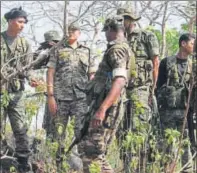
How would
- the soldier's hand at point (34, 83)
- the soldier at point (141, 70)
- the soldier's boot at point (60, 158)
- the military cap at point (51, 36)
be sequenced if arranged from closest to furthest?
the soldier's hand at point (34, 83)
the soldier's boot at point (60, 158)
the soldier at point (141, 70)
the military cap at point (51, 36)

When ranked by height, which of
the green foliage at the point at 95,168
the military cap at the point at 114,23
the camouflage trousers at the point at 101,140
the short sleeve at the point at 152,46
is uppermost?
the military cap at the point at 114,23

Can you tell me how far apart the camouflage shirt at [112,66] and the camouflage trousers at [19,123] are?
122 cm

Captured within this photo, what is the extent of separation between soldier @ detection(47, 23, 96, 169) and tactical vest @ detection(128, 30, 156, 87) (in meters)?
0.62

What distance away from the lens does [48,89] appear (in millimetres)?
6332

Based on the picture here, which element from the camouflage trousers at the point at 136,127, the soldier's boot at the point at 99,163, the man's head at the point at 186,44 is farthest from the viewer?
the man's head at the point at 186,44

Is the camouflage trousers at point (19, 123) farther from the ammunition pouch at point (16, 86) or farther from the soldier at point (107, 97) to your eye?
the soldier at point (107, 97)

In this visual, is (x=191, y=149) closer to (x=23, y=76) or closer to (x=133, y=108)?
(x=133, y=108)

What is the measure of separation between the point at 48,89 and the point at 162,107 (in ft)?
4.32

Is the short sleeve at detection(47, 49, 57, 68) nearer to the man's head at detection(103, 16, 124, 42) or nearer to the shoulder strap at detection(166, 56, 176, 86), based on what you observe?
the shoulder strap at detection(166, 56, 176, 86)

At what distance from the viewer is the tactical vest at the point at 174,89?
6340 millimetres

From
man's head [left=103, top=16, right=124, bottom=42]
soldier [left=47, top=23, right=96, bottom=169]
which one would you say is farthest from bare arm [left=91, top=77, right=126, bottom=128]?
soldier [left=47, top=23, right=96, bottom=169]

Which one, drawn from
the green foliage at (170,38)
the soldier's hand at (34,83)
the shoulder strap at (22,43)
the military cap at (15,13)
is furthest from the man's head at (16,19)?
the green foliage at (170,38)

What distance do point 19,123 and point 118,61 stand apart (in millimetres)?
1773

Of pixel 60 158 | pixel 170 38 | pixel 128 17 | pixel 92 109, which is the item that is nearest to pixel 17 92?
pixel 60 158
